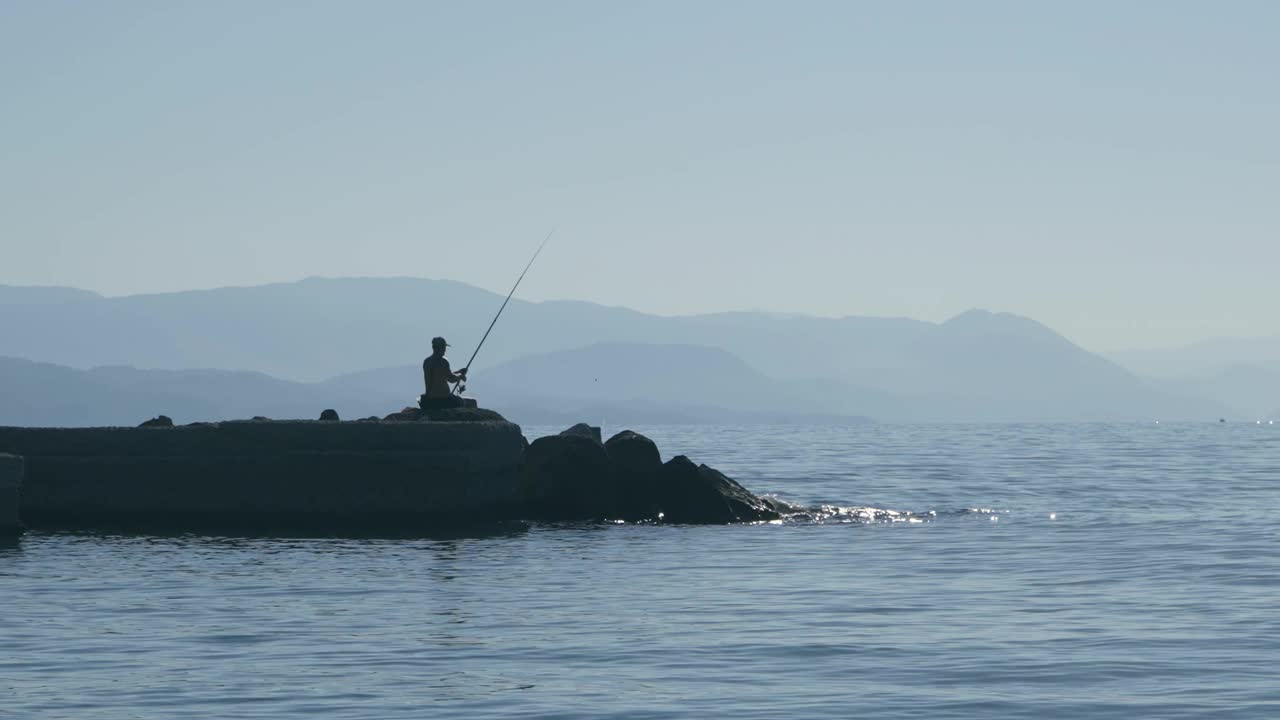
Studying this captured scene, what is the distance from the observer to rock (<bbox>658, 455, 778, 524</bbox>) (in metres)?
19.9

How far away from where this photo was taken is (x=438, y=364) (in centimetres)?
1945

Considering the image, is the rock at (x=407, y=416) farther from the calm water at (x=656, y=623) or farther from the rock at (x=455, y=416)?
the calm water at (x=656, y=623)

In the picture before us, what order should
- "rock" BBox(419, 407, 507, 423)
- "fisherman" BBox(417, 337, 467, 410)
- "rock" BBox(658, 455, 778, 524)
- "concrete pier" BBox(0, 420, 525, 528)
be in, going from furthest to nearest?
"rock" BBox(658, 455, 778, 524) < "fisherman" BBox(417, 337, 467, 410) < "rock" BBox(419, 407, 507, 423) < "concrete pier" BBox(0, 420, 525, 528)

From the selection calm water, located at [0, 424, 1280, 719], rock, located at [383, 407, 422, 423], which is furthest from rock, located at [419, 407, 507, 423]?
calm water, located at [0, 424, 1280, 719]

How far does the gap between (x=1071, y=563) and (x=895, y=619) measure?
4.57 meters

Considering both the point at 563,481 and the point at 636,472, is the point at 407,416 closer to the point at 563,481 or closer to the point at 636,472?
the point at 563,481

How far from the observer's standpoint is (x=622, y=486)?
66.0 feet

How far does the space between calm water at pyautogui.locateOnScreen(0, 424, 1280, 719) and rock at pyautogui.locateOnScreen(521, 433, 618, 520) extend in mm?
815

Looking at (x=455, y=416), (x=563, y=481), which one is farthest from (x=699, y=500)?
(x=455, y=416)

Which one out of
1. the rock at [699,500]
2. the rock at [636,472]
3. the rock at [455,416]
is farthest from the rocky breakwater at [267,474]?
the rock at [699,500]

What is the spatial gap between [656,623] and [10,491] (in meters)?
8.24

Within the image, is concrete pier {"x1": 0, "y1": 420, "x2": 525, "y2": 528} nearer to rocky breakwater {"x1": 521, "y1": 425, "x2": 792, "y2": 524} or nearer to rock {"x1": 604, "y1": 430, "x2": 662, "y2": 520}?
rocky breakwater {"x1": 521, "y1": 425, "x2": 792, "y2": 524}

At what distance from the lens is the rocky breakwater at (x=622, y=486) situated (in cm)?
1961

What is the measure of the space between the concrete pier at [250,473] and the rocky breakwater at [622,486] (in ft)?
5.65
